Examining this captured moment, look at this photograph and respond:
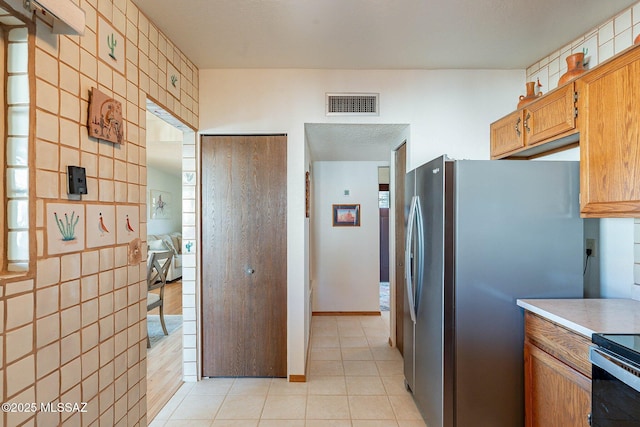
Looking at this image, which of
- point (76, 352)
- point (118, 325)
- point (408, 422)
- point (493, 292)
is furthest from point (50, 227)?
point (408, 422)

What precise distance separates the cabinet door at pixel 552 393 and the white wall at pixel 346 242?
2699 millimetres

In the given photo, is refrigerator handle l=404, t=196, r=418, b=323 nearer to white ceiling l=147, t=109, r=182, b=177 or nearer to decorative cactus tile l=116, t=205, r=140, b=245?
decorative cactus tile l=116, t=205, r=140, b=245

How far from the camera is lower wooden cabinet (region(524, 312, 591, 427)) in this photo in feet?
4.17

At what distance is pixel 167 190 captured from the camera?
7.66 metres

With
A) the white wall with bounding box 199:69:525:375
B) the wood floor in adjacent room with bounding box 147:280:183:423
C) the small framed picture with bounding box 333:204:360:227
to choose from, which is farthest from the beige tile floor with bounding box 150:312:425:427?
the small framed picture with bounding box 333:204:360:227

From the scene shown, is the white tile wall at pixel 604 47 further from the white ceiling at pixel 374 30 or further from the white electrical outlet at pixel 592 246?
the white electrical outlet at pixel 592 246

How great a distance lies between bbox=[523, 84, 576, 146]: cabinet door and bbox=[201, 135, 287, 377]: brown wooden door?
1.80 meters

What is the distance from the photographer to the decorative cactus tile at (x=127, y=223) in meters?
1.53

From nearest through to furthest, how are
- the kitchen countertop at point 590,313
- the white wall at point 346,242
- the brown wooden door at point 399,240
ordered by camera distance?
the kitchen countertop at point 590,313
the brown wooden door at point 399,240
the white wall at point 346,242

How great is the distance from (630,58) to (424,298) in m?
1.55

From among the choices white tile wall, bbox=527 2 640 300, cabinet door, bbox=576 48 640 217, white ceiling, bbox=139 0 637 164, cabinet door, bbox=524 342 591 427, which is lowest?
cabinet door, bbox=524 342 591 427

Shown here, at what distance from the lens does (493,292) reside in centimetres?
167

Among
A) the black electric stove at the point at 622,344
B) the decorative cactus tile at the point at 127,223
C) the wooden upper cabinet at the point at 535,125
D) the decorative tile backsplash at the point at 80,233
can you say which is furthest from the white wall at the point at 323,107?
the black electric stove at the point at 622,344

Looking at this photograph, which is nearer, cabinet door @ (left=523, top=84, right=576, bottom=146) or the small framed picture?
cabinet door @ (left=523, top=84, right=576, bottom=146)
